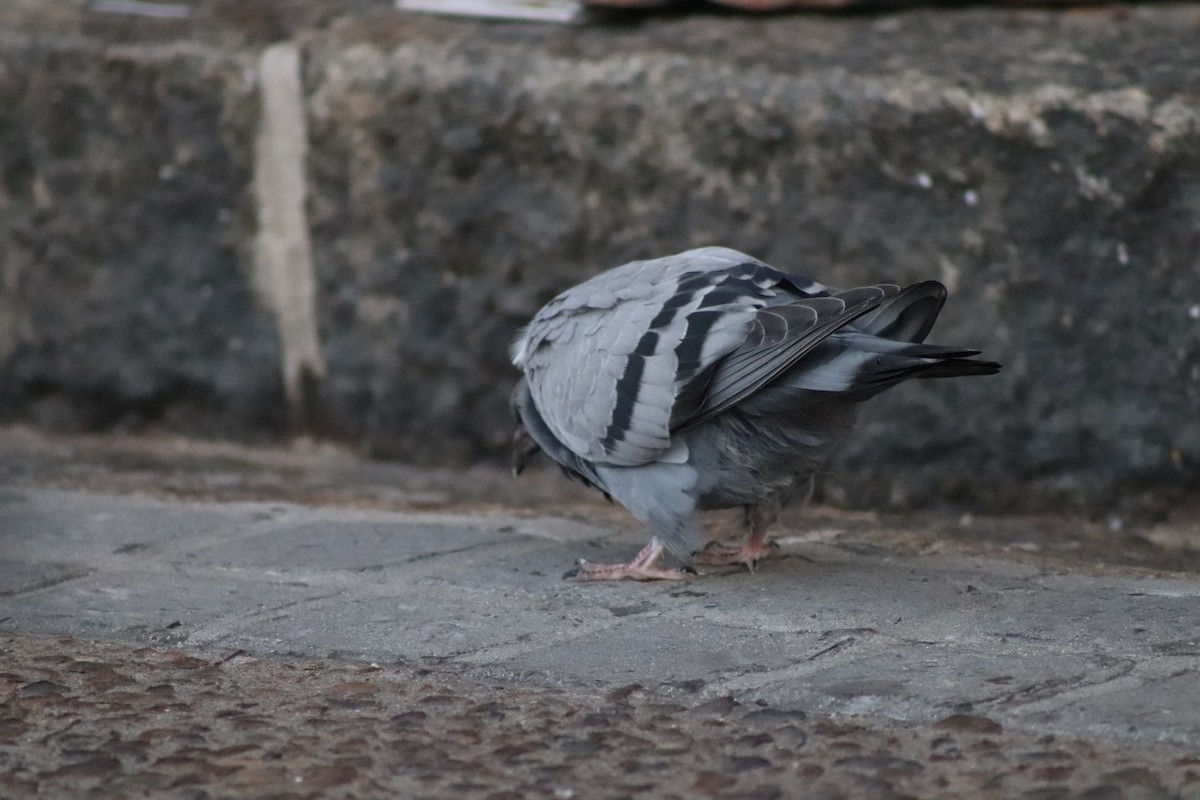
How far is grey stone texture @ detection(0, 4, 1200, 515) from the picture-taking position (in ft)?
13.2

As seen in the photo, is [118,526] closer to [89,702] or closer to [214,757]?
[89,702]

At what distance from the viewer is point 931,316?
3436 mm

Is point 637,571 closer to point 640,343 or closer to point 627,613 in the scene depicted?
point 627,613

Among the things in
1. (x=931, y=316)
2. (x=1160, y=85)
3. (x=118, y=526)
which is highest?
(x=1160, y=85)

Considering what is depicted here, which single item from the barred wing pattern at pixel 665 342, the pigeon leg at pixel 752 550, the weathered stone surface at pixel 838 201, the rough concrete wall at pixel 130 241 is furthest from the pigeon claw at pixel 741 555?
A: the rough concrete wall at pixel 130 241

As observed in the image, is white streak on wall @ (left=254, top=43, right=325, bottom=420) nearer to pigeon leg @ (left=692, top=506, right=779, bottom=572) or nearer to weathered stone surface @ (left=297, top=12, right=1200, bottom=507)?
weathered stone surface @ (left=297, top=12, right=1200, bottom=507)

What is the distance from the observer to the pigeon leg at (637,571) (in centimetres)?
351

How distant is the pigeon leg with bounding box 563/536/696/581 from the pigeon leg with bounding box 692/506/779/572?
0.12 m

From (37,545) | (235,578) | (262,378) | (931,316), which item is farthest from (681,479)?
(262,378)

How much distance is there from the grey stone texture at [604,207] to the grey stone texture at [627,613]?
719mm

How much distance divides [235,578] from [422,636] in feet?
2.21

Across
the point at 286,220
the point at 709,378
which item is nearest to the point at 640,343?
the point at 709,378

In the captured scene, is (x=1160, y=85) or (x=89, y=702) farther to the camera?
(x=1160, y=85)

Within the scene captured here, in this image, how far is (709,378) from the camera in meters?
3.32
